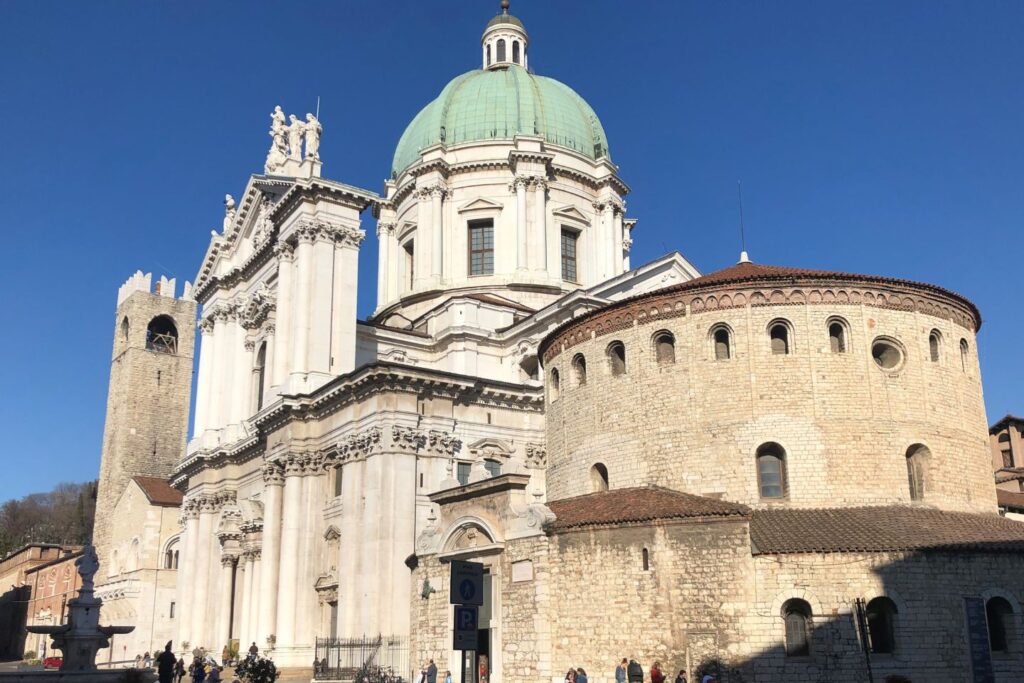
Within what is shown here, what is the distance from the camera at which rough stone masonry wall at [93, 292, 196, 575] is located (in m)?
73.4

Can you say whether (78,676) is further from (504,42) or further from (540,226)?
(504,42)

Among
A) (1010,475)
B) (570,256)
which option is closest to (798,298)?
(1010,475)

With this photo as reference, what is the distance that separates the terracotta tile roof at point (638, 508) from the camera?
75.8ft

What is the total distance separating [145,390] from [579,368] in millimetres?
54257

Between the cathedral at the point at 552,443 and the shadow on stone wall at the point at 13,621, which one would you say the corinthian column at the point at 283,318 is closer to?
the cathedral at the point at 552,443

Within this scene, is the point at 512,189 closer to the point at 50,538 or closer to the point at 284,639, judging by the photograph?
the point at 284,639

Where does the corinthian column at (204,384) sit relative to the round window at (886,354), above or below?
above

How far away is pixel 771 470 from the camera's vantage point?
25.7 metres

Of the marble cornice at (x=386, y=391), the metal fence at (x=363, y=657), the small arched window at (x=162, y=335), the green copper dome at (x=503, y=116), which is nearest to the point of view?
the metal fence at (x=363, y=657)

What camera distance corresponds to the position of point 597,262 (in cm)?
Result: 5203

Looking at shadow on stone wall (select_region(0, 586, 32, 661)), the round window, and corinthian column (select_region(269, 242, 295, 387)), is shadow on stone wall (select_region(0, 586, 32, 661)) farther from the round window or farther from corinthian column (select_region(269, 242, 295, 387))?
the round window

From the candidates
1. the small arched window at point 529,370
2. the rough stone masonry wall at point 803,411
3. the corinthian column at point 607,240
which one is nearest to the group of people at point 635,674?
the rough stone masonry wall at point 803,411

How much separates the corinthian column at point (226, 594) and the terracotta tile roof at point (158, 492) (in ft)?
53.5

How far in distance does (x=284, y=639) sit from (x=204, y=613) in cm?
1198
